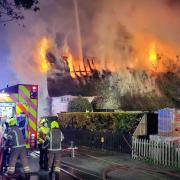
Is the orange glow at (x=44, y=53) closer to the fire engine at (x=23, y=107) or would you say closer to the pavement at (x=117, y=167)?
the pavement at (x=117, y=167)

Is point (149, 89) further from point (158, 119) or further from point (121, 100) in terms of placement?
point (158, 119)

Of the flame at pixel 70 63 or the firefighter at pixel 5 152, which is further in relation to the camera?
the flame at pixel 70 63

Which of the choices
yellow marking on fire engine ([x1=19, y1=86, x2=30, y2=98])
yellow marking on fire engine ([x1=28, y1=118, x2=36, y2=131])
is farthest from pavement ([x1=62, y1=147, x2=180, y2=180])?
yellow marking on fire engine ([x1=19, y1=86, x2=30, y2=98])

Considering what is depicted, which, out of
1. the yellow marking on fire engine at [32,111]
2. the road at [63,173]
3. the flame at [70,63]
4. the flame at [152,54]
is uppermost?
the flame at [152,54]

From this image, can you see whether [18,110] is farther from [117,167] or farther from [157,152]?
[157,152]

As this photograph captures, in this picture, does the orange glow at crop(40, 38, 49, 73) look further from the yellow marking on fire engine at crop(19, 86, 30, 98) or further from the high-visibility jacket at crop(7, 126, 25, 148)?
the high-visibility jacket at crop(7, 126, 25, 148)

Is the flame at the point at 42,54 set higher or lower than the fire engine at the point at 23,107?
higher

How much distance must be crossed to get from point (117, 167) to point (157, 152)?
187 centimetres

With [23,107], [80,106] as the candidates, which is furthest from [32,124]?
[80,106]

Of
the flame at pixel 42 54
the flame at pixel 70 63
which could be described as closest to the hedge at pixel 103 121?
the flame at pixel 42 54

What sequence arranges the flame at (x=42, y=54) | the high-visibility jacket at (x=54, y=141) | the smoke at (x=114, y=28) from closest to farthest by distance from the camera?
the high-visibility jacket at (x=54, y=141), the flame at (x=42, y=54), the smoke at (x=114, y=28)

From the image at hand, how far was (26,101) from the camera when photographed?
11.2m

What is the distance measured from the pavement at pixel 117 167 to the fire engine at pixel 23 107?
7.10ft

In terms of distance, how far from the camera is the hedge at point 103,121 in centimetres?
1648
